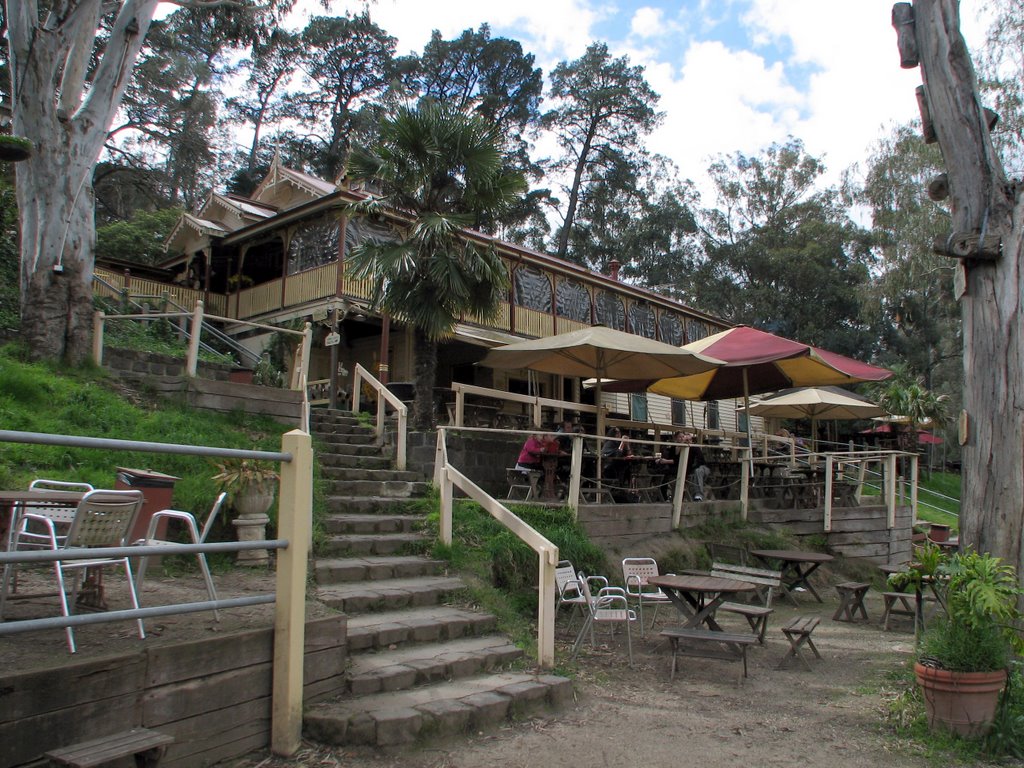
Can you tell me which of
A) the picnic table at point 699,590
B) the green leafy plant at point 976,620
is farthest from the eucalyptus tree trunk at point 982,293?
the picnic table at point 699,590

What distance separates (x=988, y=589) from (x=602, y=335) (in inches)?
251

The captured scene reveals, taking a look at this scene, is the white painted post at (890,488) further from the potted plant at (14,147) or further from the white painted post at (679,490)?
the potted plant at (14,147)

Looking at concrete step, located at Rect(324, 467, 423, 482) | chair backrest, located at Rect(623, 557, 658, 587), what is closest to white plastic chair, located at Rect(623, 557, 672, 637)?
chair backrest, located at Rect(623, 557, 658, 587)

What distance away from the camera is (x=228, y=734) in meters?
4.16

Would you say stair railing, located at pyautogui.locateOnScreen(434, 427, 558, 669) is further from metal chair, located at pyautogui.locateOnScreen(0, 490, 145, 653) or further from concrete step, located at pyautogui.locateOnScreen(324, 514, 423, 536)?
metal chair, located at pyautogui.locateOnScreen(0, 490, 145, 653)

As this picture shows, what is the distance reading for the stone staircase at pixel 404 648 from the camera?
4.69 m

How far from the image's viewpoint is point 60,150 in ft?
36.0

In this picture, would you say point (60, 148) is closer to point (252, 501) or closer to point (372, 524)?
point (252, 501)

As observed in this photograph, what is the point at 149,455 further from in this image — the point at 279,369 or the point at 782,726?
the point at 279,369

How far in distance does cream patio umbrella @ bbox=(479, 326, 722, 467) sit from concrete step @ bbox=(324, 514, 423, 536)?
3380 millimetres

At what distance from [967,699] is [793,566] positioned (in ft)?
19.6

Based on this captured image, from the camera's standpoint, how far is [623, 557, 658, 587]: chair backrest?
756cm

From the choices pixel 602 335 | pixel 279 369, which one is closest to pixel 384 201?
pixel 602 335

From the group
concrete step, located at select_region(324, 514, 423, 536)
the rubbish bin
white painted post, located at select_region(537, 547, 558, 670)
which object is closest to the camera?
the rubbish bin
